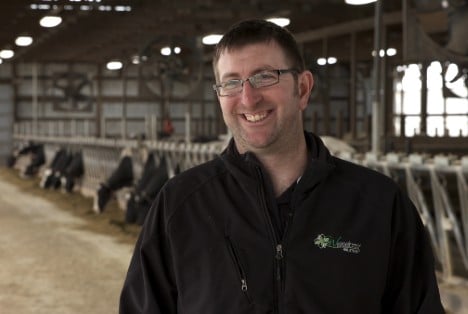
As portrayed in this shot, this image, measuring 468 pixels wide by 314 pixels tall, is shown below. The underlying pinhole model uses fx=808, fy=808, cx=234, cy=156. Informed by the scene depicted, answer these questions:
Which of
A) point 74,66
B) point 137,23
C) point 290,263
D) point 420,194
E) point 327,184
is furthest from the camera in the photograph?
point 74,66

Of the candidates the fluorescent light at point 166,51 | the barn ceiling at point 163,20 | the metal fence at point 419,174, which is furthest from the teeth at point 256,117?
the fluorescent light at point 166,51

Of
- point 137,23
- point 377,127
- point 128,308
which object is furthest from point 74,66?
point 128,308

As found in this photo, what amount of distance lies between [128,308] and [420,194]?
345 cm

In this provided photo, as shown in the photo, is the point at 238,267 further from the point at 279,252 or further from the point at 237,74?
the point at 237,74

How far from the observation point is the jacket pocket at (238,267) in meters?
1.75

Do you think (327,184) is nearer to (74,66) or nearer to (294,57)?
(294,57)

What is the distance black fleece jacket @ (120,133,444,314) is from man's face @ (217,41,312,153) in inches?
2.7

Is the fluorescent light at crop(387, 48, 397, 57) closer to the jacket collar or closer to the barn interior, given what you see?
the barn interior

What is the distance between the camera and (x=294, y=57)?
6.09 ft

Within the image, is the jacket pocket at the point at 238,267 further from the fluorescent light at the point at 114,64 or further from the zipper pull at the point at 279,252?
the fluorescent light at the point at 114,64

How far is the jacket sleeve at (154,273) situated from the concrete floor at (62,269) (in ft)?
9.08

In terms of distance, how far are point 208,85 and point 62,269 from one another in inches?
932

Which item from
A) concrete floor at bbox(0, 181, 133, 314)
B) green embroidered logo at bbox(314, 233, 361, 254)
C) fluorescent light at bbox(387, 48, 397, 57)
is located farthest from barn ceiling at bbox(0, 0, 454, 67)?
green embroidered logo at bbox(314, 233, 361, 254)

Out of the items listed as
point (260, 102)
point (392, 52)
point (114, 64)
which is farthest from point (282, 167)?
point (392, 52)
